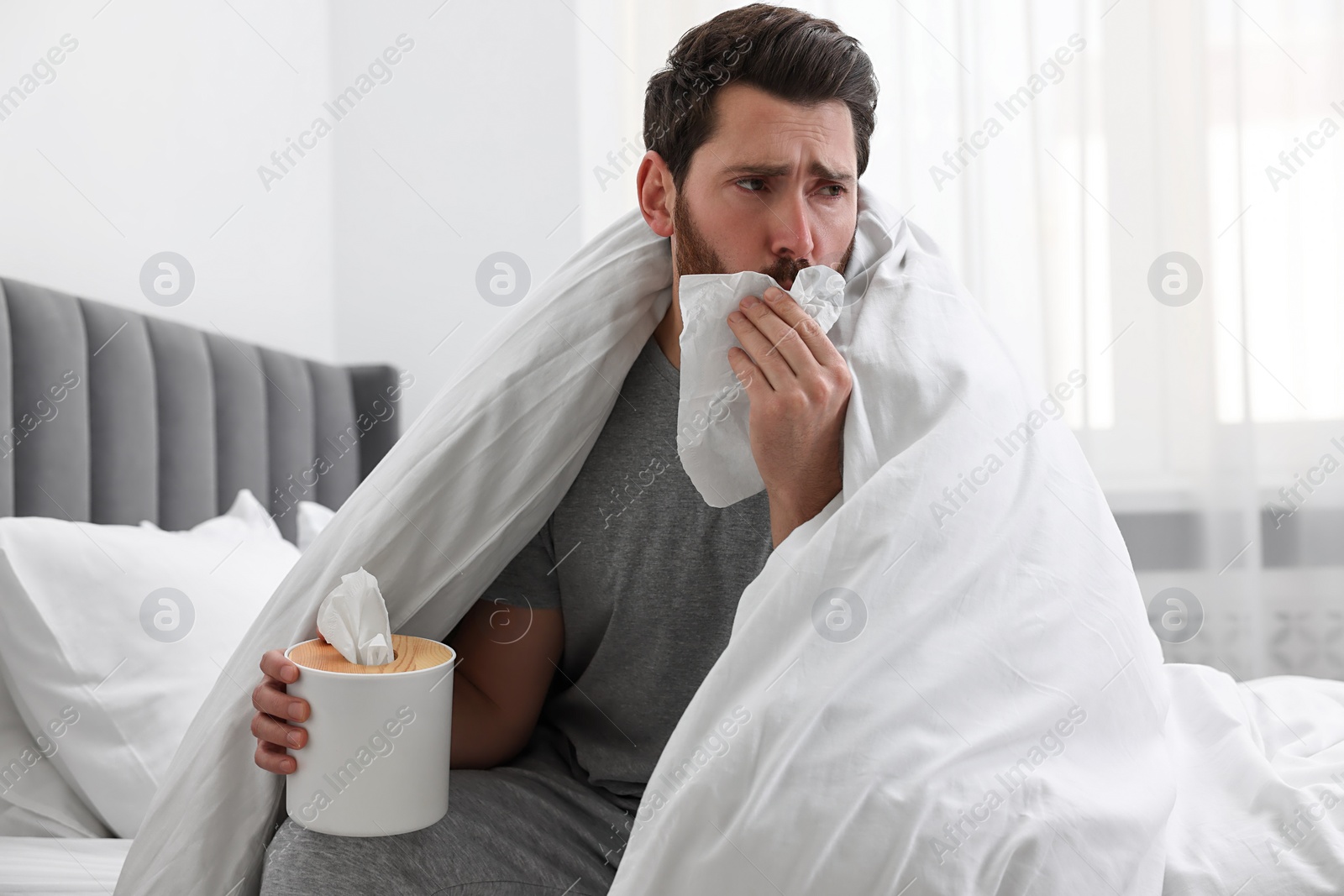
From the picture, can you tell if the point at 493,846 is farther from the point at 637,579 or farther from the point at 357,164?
the point at 357,164

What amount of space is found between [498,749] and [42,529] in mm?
622

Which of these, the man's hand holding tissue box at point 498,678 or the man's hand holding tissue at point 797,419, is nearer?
the man's hand holding tissue at point 797,419

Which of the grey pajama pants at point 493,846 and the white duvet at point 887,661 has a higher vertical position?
the white duvet at point 887,661

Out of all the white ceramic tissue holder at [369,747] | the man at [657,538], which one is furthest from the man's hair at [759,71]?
the white ceramic tissue holder at [369,747]

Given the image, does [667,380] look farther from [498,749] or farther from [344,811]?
[344,811]

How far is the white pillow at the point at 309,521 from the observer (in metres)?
1.69

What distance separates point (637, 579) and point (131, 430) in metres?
0.88

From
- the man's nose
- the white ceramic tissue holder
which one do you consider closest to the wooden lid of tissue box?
the white ceramic tissue holder

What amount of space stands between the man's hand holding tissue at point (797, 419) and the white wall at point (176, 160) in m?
1.16

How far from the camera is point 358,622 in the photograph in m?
0.78

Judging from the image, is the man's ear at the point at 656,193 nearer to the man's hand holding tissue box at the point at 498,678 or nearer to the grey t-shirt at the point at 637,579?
the grey t-shirt at the point at 637,579

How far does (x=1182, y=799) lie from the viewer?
80 cm

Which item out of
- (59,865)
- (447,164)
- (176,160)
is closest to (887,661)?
(59,865)

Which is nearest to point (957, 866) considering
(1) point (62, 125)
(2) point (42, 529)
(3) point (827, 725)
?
(3) point (827, 725)
